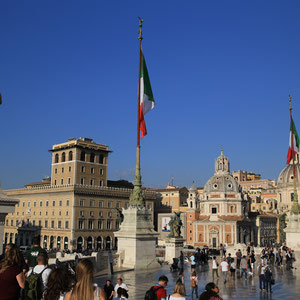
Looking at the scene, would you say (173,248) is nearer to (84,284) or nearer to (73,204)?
(84,284)

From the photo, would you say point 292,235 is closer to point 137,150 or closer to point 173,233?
point 173,233

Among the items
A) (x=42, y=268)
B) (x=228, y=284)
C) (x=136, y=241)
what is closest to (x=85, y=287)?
(x=42, y=268)

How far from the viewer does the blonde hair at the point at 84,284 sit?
4.45 m

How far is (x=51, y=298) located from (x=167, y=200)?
92140 millimetres

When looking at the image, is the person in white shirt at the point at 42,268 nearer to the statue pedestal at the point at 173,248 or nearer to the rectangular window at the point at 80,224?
the statue pedestal at the point at 173,248

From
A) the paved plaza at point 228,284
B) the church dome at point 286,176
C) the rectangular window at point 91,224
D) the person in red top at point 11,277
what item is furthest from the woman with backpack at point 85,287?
the church dome at point 286,176

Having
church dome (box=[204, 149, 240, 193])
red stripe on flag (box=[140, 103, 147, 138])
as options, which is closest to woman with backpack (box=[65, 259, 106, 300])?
red stripe on flag (box=[140, 103, 147, 138])

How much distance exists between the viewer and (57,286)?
5.03 meters

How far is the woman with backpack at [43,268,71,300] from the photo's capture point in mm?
5023

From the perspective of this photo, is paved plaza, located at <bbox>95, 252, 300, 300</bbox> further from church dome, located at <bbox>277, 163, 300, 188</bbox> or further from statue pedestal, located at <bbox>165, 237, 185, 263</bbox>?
church dome, located at <bbox>277, 163, 300, 188</bbox>

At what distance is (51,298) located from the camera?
502cm

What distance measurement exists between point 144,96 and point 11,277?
17751 millimetres

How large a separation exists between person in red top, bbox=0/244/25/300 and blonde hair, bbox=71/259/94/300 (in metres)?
1.15

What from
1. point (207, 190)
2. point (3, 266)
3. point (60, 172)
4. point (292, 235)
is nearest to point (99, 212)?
point (60, 172)
